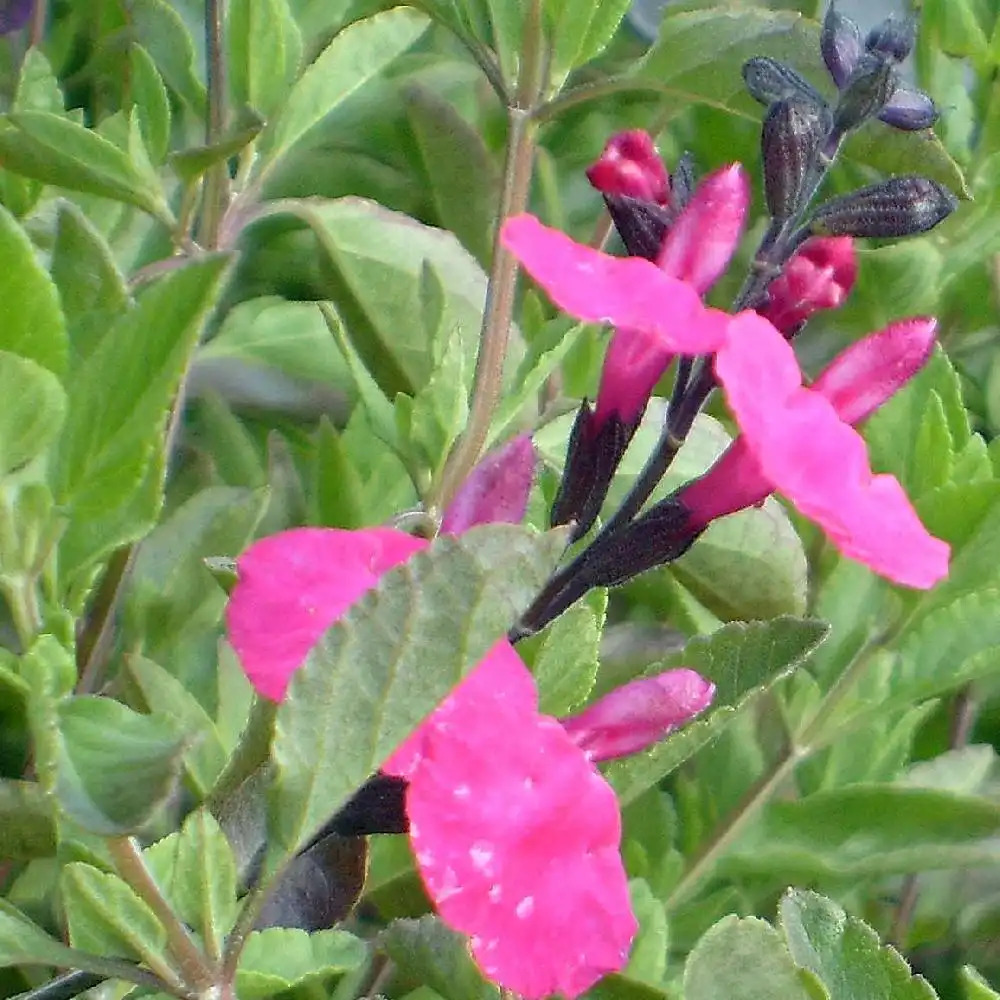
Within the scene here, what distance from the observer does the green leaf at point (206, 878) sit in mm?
362

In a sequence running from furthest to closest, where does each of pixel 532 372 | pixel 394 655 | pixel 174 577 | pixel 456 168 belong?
pixel 456 168 → pixel 174 577 → pixel 532 372 → pixel 394 655

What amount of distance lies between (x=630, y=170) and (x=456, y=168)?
1.18 feet

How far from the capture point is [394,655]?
312 mm

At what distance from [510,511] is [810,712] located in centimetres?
35

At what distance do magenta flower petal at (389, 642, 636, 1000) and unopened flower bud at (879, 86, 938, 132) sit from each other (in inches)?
11.2

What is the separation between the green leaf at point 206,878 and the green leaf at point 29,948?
1.4 inches

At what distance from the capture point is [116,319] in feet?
1.13

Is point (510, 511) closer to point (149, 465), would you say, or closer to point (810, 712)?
point (149, 465)

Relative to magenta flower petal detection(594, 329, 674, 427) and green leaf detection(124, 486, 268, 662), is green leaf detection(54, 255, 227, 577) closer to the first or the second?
magenta flower petal detection(594, 329, 674, 427)

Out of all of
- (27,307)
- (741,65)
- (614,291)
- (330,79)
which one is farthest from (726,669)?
(330,79)

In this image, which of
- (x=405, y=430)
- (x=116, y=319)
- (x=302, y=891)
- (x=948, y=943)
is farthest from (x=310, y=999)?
(x=948, y=943)

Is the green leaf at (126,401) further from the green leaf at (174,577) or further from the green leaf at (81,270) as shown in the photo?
the green leaf at (174,577)

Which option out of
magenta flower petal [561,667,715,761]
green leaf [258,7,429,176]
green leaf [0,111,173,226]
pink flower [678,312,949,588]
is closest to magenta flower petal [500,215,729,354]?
pink flower [678,312,949,588]

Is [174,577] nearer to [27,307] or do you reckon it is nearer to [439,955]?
[439,955]
